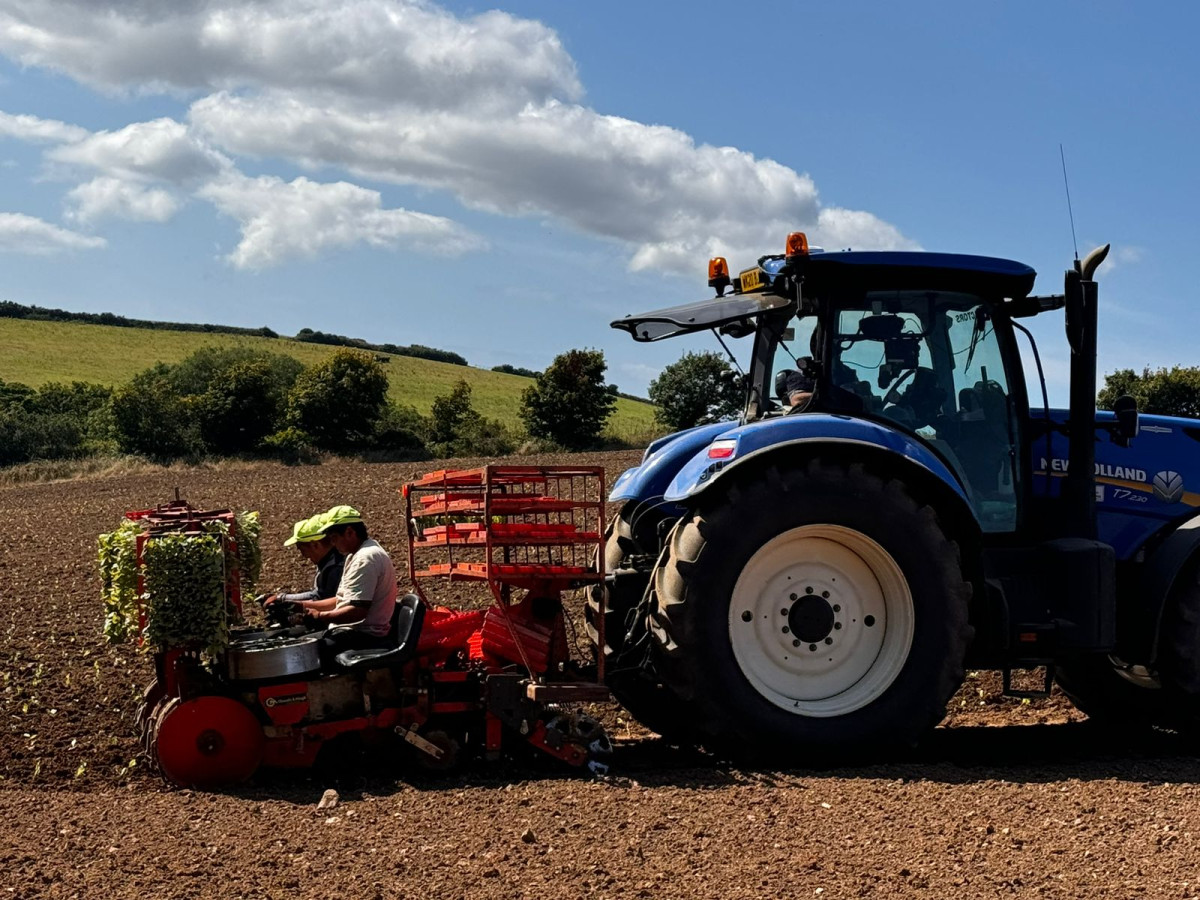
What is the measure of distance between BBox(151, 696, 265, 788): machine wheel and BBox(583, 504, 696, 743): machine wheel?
1.74 m

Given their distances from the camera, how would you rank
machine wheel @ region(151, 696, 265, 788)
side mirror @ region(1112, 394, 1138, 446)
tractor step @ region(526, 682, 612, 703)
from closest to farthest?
machine wheel @ region(151, 696, 265, 788) → tractor step @ region(526, 682, 612, 703) → side mirror @ region(1112, 394, 1138, 446)

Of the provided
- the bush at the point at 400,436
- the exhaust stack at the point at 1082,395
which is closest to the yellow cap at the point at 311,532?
the exhaust stack at the point at 1082,395

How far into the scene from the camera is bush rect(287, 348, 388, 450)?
41.5 meters

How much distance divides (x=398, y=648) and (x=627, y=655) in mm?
1218

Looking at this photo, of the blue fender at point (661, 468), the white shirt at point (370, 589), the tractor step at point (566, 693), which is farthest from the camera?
the blue fender at point (661, 468)

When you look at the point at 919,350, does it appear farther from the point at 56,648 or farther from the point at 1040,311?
the point at 56,648

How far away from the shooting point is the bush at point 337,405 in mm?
41469

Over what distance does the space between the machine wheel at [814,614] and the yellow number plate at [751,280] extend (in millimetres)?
1278

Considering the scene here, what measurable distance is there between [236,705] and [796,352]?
3.34 m

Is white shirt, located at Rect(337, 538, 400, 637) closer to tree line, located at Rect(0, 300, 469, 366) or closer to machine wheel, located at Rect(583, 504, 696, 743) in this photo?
machine wheel, located at Rect(583, 504, 696, 743)

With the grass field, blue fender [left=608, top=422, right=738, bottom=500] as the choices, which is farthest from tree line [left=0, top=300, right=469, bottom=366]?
blue fender [left=608, top=422, right=738, bottom=500]

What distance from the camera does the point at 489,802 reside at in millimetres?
5398

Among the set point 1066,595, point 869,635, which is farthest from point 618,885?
point 1066,595

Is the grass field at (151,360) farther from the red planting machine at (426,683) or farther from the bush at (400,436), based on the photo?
the red planting machine at (426,683)
